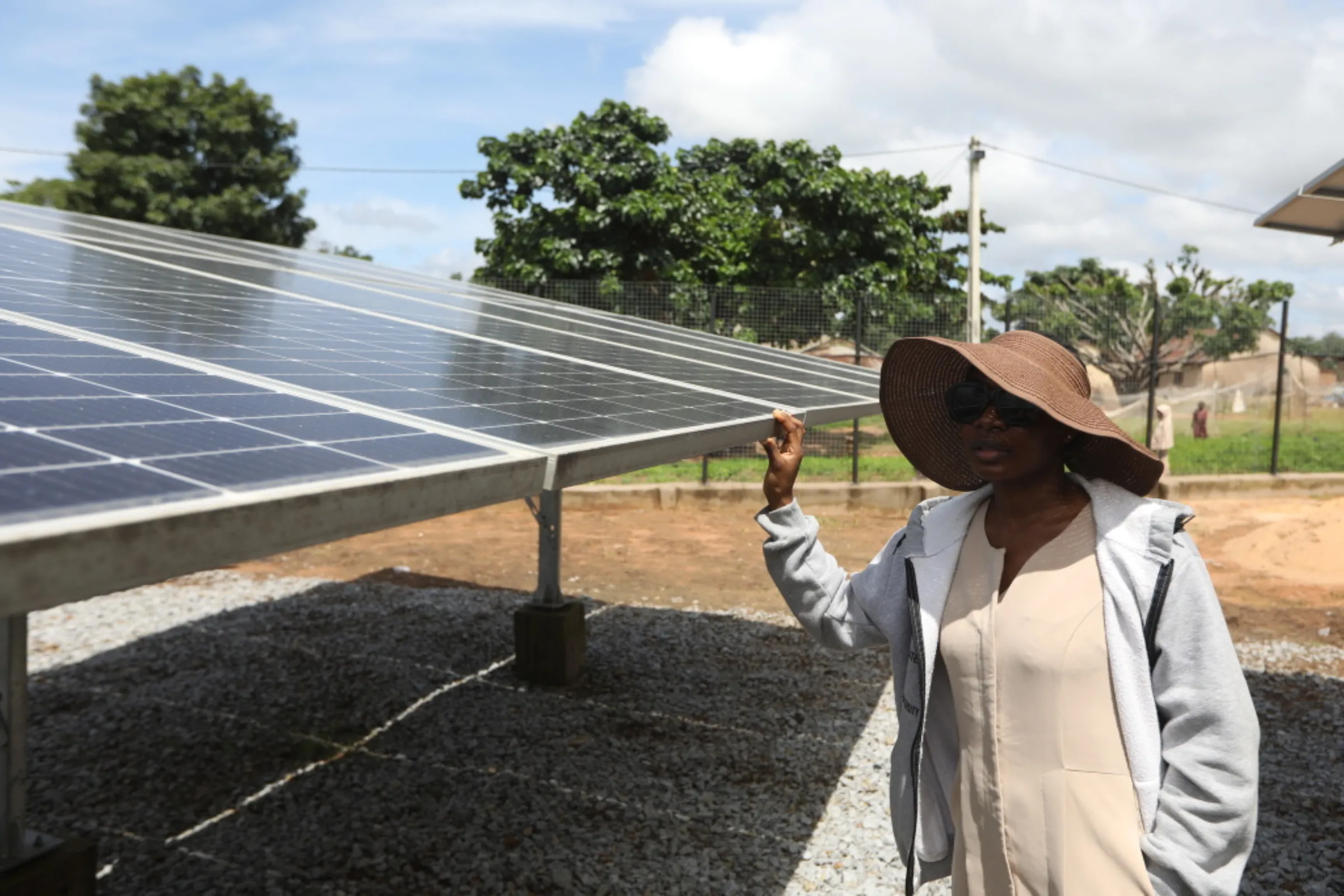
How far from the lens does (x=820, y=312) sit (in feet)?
54.2

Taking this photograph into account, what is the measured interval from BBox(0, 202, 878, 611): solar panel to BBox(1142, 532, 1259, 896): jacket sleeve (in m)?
1.62

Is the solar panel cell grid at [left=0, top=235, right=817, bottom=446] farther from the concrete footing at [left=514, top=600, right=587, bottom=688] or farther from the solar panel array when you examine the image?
the concrete footing at [left=514, top=600, right=587, bottom=688]

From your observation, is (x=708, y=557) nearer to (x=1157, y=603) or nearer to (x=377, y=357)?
(x=377, y=357)

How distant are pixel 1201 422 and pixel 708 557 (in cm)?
1350

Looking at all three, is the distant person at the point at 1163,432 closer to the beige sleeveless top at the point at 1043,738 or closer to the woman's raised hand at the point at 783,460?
the woman's raised hand at the point at 783,460

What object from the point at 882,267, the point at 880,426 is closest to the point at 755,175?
the point at 882,267

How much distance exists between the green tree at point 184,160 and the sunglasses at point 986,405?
29254mm

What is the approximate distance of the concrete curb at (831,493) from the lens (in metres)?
15.8

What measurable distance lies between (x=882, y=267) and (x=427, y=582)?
14.1m

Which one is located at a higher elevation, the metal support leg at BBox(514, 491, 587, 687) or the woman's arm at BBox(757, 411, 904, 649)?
the woman's arm at BBox(757, 411, 904, 649)

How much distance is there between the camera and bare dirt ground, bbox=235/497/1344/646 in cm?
1080

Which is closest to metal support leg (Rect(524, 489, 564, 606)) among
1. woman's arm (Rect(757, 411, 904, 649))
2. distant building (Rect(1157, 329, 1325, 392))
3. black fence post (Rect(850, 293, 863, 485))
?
woman's arm (Rect(757, 411, 904, 649))

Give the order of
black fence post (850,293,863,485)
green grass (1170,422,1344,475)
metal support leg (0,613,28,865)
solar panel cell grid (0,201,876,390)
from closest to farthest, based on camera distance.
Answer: metal support leg (0,613,28,865), solar panel cell grid (0,201,876,390), black fence post (850,293,863,485), green grass (1170,422,1344,475)

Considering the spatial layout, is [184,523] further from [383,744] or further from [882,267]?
[882,267]
